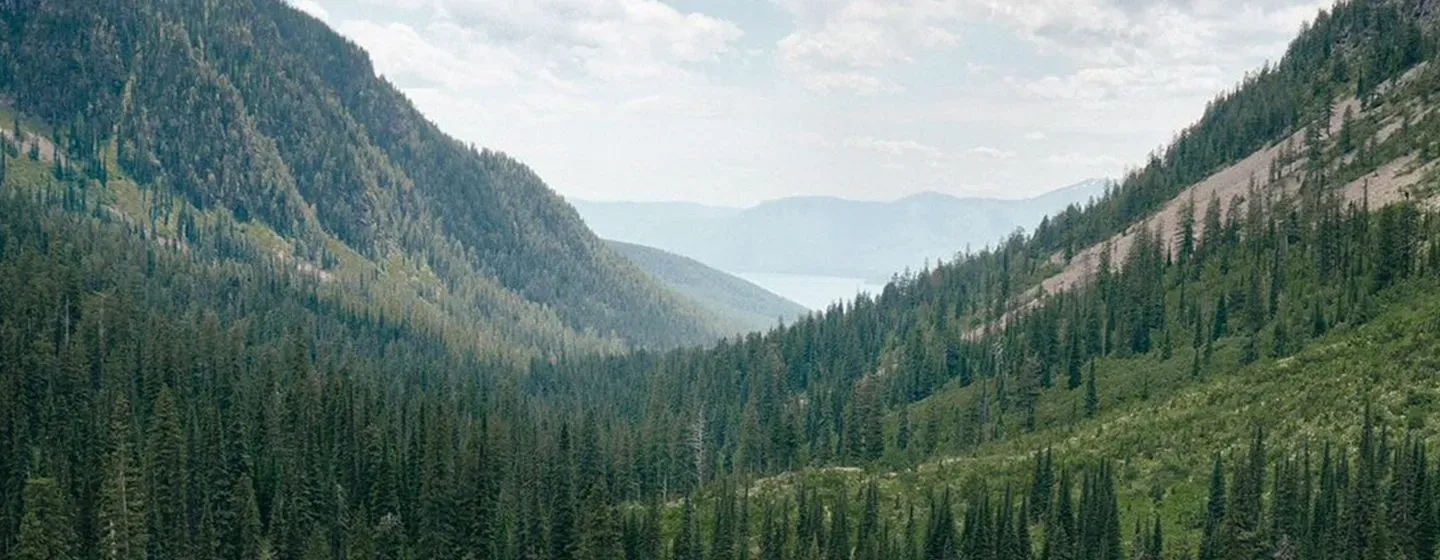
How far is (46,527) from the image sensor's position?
9562 centimetres

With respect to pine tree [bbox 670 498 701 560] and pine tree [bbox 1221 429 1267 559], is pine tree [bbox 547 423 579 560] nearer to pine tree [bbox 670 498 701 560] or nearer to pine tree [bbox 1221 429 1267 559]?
pine tree [bbox 670 498 701 560]

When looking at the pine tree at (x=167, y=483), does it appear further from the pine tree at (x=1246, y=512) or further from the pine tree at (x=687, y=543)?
Answer: the pine tree at (x=1246, y=512)

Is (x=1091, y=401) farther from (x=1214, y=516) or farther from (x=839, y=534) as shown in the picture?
(x=839, y=534)

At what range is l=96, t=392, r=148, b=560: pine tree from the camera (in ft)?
330

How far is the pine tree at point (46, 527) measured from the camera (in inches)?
3627

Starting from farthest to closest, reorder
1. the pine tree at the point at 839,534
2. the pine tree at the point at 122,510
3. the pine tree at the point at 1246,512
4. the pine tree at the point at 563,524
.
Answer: the pine tree at the point at 563,524, the pine tree at the point at 839,534, the pine tree at the point at 1246,512, the pine tree at the point at 122,510

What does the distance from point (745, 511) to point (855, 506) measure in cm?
1440

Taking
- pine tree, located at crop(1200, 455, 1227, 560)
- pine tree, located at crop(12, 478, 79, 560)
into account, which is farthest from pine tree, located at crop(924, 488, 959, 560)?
pine tree, located at crop(12, 478, 79, 560)

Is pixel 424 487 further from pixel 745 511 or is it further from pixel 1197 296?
pixel 1197 296

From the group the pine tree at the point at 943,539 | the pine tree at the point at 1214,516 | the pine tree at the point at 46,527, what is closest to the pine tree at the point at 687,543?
the pine tree at the point at 943,539

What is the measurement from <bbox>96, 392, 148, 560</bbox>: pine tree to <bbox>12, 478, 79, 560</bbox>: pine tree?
279 cm

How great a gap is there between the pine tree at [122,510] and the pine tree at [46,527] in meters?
2.79

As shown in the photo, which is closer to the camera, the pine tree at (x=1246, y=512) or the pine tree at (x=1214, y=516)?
the pine tree at (x=1246, y=512)

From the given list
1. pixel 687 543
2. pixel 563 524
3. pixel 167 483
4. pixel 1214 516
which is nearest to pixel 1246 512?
pixel 1214 516
